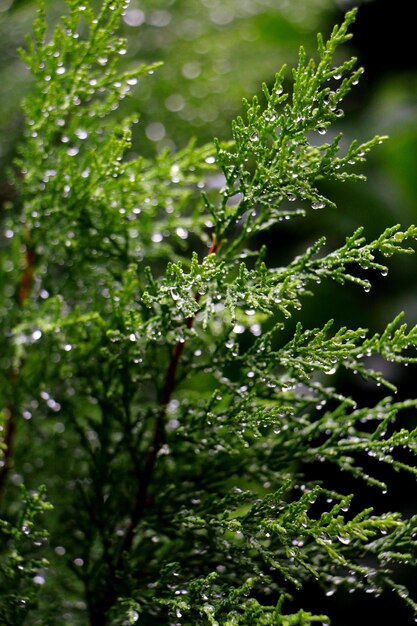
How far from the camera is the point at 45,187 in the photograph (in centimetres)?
86

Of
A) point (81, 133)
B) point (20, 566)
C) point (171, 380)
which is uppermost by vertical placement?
point (81, 133)

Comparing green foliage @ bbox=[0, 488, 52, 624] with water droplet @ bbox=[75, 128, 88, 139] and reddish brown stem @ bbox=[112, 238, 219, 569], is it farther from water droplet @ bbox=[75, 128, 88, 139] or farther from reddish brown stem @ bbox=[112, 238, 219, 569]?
water droplet @ bbox=[75, 128, 88, 139]

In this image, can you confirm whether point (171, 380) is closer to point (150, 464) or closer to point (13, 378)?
point (150, 464)

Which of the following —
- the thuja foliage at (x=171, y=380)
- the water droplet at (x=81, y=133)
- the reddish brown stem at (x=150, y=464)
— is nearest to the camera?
the thuja foliage at (x=171, y=380)

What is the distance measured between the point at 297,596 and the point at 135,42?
1191 mm

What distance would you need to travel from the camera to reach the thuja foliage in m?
0.63

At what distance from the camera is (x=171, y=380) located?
76 cm

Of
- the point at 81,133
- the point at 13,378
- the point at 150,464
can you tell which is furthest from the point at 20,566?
the point at 81,133

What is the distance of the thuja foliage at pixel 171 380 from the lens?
63cm

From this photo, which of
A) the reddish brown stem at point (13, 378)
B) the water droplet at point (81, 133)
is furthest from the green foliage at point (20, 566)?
the water droplet at point (81, 133)

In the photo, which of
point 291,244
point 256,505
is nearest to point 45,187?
point 256,505

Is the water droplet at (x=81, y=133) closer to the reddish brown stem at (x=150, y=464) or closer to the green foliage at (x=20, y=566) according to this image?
the reddish brown stem at (x=150, y=464)

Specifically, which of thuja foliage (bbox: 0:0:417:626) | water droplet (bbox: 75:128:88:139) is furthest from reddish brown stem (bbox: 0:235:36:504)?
water droplet (bbox: 75:128:88:139)

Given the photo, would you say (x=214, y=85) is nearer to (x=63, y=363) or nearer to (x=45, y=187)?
(x=45, y=187)
